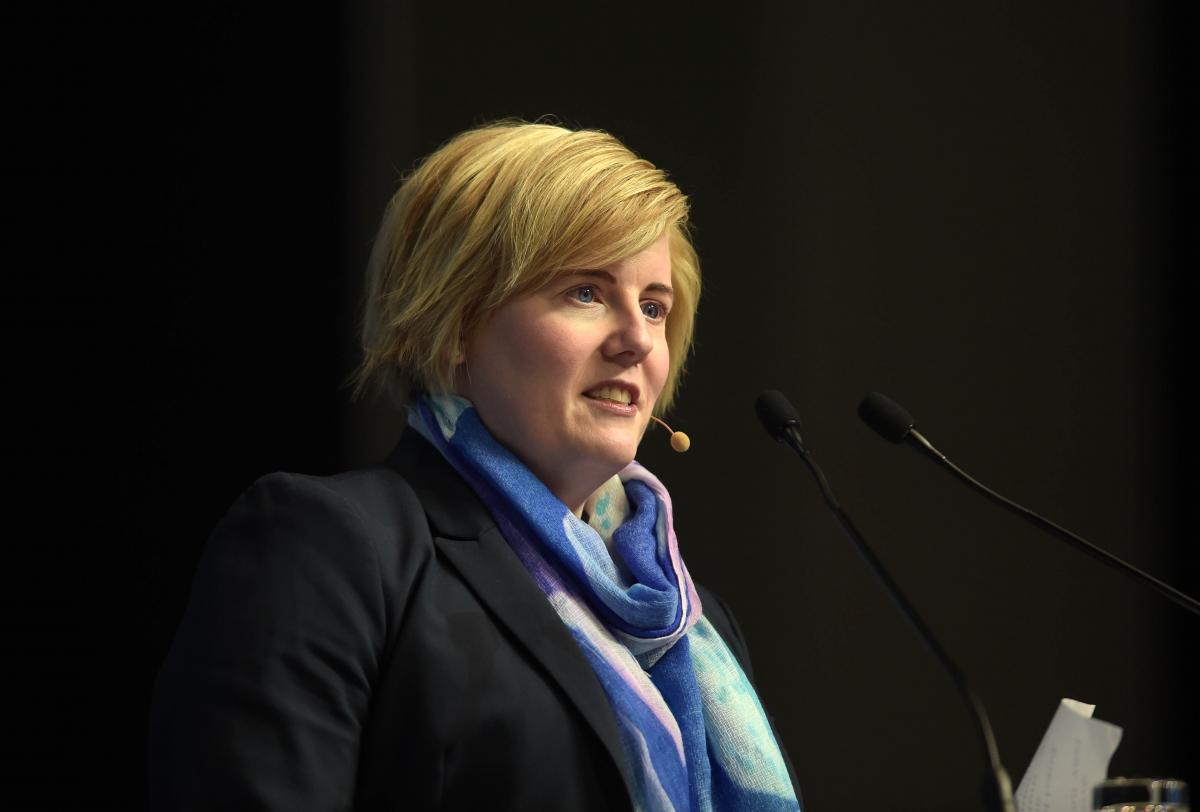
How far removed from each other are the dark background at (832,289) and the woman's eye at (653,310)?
0.70m

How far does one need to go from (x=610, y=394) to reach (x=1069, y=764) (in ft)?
2.10

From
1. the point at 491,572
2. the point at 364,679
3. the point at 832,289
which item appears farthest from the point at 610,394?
the point at 832,289

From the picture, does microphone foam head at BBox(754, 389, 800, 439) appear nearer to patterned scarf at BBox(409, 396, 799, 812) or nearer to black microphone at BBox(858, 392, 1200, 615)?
black microphone at BBox(858, 392, 1200, 615)

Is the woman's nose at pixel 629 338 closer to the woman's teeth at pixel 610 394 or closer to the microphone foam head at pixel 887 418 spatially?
the woman's teeth at pixel 610 394

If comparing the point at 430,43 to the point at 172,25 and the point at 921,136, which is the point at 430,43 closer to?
the point at 172,25

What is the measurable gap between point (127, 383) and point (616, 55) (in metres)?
1.03

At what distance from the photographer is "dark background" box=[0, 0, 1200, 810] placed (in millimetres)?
2047

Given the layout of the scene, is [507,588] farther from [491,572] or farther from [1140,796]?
[1140,796]

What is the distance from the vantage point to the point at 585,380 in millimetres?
1472

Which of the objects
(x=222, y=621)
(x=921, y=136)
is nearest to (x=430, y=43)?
(x=921, y=136)

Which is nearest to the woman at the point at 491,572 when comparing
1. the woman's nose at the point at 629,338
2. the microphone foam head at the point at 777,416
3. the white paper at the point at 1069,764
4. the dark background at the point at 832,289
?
the woman's nose at the point at 629,338

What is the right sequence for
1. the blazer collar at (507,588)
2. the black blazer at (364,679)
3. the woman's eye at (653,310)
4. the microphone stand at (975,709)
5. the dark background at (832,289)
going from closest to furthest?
the microphone stand at (975,709), the black blazer at (364,679), the blazer collar at (507,588), the woman's eye at (653,310), the dark background at (832,289)

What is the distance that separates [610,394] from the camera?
1.49 metres

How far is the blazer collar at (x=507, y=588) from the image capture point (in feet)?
4.29
